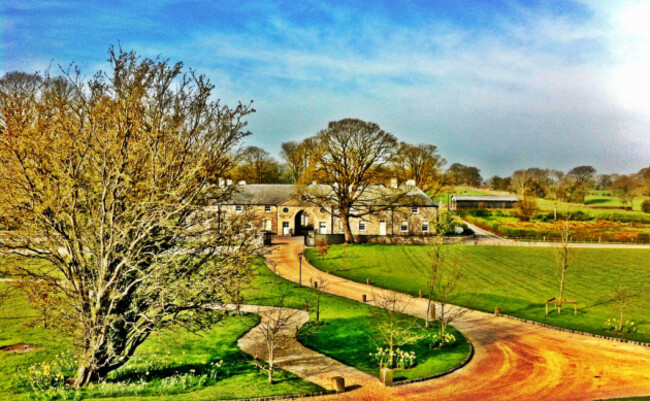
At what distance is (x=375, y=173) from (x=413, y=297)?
2321 cm

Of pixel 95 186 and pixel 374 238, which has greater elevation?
pixel 95 186

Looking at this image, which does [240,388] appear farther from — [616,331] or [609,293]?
[609,293]

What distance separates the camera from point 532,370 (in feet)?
59.6

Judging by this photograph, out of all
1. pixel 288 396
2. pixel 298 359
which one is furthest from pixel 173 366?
pixel 288 396

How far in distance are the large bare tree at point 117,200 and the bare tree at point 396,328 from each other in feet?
24.0

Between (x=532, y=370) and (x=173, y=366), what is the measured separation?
47.9ft

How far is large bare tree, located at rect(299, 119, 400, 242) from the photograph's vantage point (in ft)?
170

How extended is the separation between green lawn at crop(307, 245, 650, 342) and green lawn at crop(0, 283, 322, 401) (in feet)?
48.7

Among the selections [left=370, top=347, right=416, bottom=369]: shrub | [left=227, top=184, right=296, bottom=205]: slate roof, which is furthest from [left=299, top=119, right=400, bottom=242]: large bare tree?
[left=370, top=347, right=416, bottom=369]: shrub

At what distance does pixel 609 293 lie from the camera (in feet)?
105

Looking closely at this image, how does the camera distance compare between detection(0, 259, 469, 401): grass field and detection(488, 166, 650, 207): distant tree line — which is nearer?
detection(0, 259, 469, 401): grass field

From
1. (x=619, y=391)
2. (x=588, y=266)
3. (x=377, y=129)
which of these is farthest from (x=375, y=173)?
(x=619, y=391)

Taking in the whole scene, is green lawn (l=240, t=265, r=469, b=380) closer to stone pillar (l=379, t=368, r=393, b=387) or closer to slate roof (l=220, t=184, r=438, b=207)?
stone pillar (l=379, t=368, r=393, b=387)

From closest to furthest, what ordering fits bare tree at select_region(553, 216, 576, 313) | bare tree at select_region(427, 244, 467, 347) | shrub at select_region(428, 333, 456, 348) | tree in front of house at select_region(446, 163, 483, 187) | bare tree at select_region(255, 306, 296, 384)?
bare tree at select_region(255, 306, 296, 384) < shrub at select_region(428, 333, 456, 348) < bare tree at select_region(427, 244, 467, 347) < bare tree at select_region(553, 216, 576, 313) < tree in front of house at select_region(446, 163, 483, 187)
